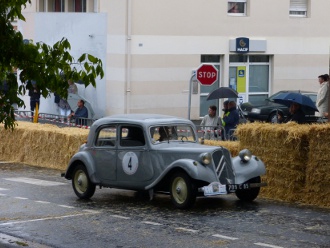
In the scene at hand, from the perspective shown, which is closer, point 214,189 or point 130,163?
point 214,189

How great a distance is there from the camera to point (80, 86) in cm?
3862

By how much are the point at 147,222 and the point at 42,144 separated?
9.69 meters

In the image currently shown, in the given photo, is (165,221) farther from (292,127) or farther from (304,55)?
(304,55)

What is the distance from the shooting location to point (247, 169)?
15.9 m

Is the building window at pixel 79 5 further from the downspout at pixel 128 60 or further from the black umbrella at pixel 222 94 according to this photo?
the black umbrella at pixel 222 94

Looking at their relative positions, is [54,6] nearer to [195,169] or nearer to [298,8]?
[298,8]

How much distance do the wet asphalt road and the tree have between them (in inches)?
89.0

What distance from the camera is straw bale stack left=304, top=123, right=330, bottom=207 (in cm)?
1579

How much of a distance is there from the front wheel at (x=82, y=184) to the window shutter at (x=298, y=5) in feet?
83.3

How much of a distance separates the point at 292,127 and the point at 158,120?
2.59 meters

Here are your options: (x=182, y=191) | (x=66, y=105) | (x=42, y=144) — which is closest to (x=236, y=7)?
(x=66, y=105)

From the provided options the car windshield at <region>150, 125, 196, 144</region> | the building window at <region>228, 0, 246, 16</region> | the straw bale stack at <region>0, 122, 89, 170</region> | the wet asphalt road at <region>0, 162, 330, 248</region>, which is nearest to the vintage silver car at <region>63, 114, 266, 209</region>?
the car windshield at <region>150, 125, 196, 144</region>

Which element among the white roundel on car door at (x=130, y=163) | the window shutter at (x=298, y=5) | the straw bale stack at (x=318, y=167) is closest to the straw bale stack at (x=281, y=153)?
the straw bale stack at (x=318, y=167)

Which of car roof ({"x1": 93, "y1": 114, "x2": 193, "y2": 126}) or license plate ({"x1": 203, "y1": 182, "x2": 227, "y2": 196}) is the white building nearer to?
car roof ({"x1": 93, "y1": 114, "x2": 193, "y2": 126})
